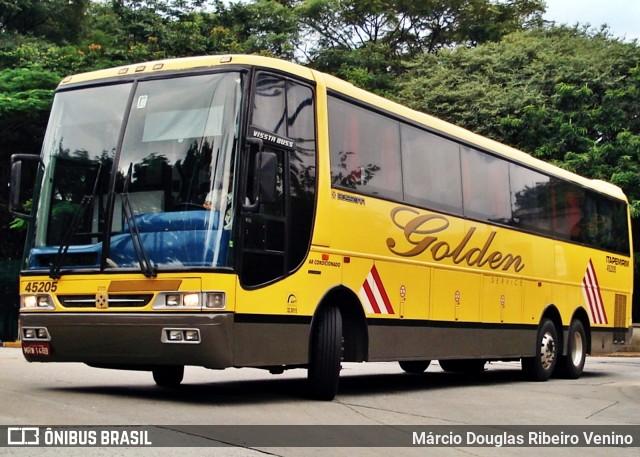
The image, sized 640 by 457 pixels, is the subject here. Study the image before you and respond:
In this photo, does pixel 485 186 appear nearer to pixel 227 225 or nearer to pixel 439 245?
pixel 439 245

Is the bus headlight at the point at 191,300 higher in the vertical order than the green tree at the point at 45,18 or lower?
lower

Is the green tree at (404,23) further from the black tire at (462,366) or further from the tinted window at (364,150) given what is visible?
the tinted window at (364,150)

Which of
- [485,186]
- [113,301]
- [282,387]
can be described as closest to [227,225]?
[113,301]

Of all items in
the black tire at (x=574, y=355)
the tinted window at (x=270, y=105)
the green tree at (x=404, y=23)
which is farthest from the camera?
the green tree at (x=404, y=23)

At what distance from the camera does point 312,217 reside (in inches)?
426

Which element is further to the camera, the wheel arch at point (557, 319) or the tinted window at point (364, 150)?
the wheel arch at point (557, 319)

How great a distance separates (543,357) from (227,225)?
29.2 ft

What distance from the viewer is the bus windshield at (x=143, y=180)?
983 centimetres

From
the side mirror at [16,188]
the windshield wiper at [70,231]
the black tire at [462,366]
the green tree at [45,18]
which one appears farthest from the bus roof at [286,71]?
the green tree at [45,18]

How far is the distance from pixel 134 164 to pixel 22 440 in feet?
11.8

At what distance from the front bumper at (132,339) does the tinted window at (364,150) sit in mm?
2549

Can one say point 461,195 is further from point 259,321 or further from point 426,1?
point 426,1

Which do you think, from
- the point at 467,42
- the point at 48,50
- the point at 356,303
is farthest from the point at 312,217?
the point at 467,42

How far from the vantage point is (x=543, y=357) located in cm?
1712
